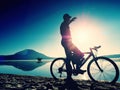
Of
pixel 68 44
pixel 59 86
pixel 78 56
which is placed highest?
pixel 68 44

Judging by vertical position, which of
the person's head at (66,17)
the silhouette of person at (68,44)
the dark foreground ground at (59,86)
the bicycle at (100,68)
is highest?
the person's head at (66,17)

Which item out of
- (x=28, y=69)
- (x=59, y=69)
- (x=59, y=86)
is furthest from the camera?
(x=28, y=69)

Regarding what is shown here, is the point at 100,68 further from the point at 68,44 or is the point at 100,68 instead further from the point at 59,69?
the point at 59,69

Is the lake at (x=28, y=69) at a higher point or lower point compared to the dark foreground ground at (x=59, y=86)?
higher

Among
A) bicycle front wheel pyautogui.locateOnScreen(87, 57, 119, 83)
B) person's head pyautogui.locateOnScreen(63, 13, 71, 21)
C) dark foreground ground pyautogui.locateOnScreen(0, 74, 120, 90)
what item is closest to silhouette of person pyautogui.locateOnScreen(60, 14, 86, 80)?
person's head pyautogui.locateOnScreen(63, 13, 71, 21)

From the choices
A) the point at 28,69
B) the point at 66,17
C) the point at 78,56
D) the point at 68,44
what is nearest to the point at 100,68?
the point at 78,56

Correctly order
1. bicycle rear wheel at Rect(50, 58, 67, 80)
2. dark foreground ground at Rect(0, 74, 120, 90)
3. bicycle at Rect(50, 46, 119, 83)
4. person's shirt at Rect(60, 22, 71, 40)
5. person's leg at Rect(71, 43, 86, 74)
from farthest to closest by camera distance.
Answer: bicycle rear wheel at Rect(50, 58, 67, 80) < person's shirt at Rect(60, 22, 71, 40) < person's leg at Rect(71, 43, 86, 74) < bicycle at Rect(50, 46, 119, 83) < dark foreground ground at Rect(0, 74, 120, 90)

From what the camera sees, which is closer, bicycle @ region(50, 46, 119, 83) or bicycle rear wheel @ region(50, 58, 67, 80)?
bicycle @ region(50, 46, 119, 83)

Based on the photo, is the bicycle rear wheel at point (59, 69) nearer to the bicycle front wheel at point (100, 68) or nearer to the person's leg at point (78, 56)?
the person's leg at point (78, 56)

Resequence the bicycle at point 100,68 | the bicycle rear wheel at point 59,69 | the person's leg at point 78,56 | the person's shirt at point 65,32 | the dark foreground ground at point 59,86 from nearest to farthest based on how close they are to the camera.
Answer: the dark foreground ground at point 59,86 → the bicycle at point 100,68 → the person's leg at point 78,56 → the person's shirt at point 65,32 → the bicycle rear wheel at point 59,69

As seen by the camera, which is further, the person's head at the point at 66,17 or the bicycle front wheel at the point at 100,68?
the person's head at the point at 66,17

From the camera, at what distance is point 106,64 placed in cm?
877

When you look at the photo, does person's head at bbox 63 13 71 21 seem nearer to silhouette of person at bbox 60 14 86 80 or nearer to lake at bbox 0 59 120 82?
silhouette of person at bbox 60 14 86 80

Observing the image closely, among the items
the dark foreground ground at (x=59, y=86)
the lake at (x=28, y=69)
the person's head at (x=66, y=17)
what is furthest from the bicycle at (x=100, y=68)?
the lake at (x=28, y=69)
